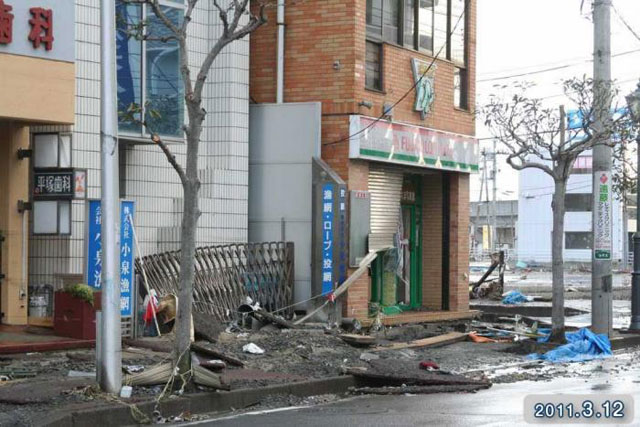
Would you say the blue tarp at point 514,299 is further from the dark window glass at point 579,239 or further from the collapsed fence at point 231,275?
the dark window glass at point 579,239

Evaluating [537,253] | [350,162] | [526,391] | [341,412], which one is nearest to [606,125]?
[350,162]

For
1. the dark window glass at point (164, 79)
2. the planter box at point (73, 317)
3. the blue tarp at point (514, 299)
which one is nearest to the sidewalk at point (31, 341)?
the planter box at point (73, 317)

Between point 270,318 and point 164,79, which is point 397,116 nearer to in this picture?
point 164,79

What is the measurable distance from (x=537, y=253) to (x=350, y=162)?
6814cm

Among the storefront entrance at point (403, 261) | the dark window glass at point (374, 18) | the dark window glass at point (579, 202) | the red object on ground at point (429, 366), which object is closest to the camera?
the red object on ground at point (429, 366)

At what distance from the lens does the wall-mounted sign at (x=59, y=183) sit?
16.4 meters

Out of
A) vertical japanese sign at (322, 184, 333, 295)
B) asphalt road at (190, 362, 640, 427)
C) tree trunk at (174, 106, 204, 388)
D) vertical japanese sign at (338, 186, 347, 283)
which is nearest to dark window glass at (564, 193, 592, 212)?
vertical japanese sign at (338, 186, 347, 283)

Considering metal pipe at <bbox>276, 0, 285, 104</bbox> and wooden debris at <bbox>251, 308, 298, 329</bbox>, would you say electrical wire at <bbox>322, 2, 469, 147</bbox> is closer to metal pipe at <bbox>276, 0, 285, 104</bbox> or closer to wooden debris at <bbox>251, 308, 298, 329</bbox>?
metal pipe at <bbox>276, 0, 285, 104</bbox>

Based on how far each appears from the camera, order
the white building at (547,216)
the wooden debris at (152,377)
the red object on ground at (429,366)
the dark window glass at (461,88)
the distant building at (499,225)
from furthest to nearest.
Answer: the distant building at (499,225) → the white building at (547,216) → the dark window glass at (461,88) → the red object on ground at (429,366) → the wooden debris at (152,377)

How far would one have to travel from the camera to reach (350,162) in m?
21.0

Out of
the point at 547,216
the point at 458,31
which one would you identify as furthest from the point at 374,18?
the point at 547,216

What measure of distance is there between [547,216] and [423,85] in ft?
210

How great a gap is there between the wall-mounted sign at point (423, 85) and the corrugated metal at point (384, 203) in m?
1.47

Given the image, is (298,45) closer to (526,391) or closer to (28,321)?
(28,321)
